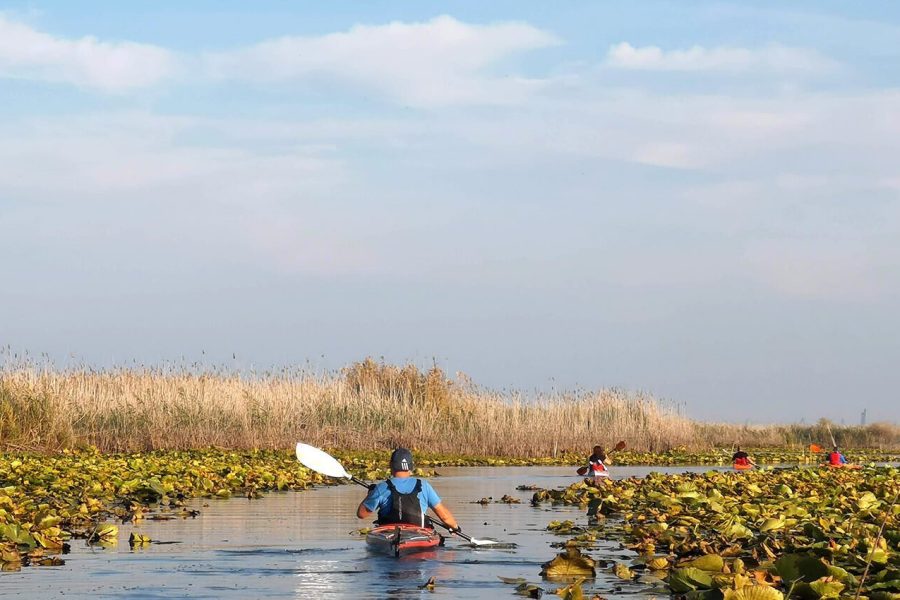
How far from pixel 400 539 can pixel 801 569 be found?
17.0 feet

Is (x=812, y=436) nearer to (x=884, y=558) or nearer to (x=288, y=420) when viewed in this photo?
(x=288, y=420)

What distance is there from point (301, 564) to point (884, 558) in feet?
19.3

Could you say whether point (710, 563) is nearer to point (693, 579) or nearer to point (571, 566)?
point (693, 579)

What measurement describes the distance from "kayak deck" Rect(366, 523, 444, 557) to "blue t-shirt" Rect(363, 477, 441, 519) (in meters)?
0.27

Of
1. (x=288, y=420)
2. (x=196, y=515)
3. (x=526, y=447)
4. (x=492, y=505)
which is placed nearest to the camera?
(x=196, y=515)

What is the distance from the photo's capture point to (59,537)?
1329 cm

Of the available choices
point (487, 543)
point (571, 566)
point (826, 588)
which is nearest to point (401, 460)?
point (487, 543)

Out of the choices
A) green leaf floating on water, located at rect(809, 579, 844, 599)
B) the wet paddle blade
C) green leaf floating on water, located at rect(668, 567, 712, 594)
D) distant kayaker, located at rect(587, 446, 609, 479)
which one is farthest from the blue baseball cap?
distant kayaker, located at rect(587, 446, 609, 479)

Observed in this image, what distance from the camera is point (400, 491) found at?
13.8m

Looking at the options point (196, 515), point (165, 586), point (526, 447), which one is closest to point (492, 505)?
point (196, 515)

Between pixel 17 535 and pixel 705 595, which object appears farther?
pixel 17 535

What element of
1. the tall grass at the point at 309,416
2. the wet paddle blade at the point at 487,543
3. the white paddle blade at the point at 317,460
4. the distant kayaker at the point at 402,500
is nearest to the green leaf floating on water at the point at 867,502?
the wet paddle blade at the point at 487,543

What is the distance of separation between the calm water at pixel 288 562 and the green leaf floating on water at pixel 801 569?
1.44 m

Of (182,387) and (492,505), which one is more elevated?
(182,387)
